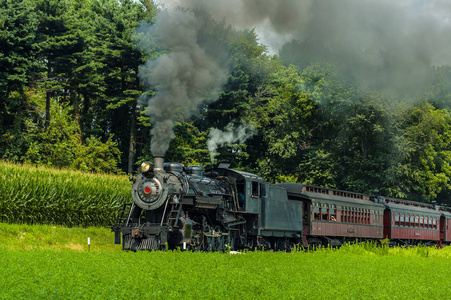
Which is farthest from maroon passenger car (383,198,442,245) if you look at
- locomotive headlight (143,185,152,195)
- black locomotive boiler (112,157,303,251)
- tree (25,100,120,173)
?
tree (25,100,120,173)

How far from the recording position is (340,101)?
42750mm

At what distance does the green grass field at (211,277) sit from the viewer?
8.73 meters

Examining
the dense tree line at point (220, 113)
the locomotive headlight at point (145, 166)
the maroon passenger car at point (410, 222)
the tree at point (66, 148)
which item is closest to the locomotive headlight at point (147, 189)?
the locomotive headlight at point (145, 166)

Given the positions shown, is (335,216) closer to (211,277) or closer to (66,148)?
(211,277)

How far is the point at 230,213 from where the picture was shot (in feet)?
66.4

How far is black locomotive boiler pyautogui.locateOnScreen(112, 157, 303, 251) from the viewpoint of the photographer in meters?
17.7

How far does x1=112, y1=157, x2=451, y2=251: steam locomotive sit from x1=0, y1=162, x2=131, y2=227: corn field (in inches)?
102

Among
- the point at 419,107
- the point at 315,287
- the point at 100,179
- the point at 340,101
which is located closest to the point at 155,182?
the point at 100,179

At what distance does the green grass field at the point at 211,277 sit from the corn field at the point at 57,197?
7818 millimetres

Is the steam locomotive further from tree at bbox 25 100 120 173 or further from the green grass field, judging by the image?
tree at bbox 25 100 120 173

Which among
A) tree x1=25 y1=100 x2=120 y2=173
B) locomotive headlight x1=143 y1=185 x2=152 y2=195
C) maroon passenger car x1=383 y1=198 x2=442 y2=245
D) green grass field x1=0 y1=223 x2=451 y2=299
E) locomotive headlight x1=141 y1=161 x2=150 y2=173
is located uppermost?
tree x1=25 y1=100 x2=120 y2=173

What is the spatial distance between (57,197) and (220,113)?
908 inches

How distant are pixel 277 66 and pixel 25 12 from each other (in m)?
25.7

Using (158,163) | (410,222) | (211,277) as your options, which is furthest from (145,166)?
(410,222)
